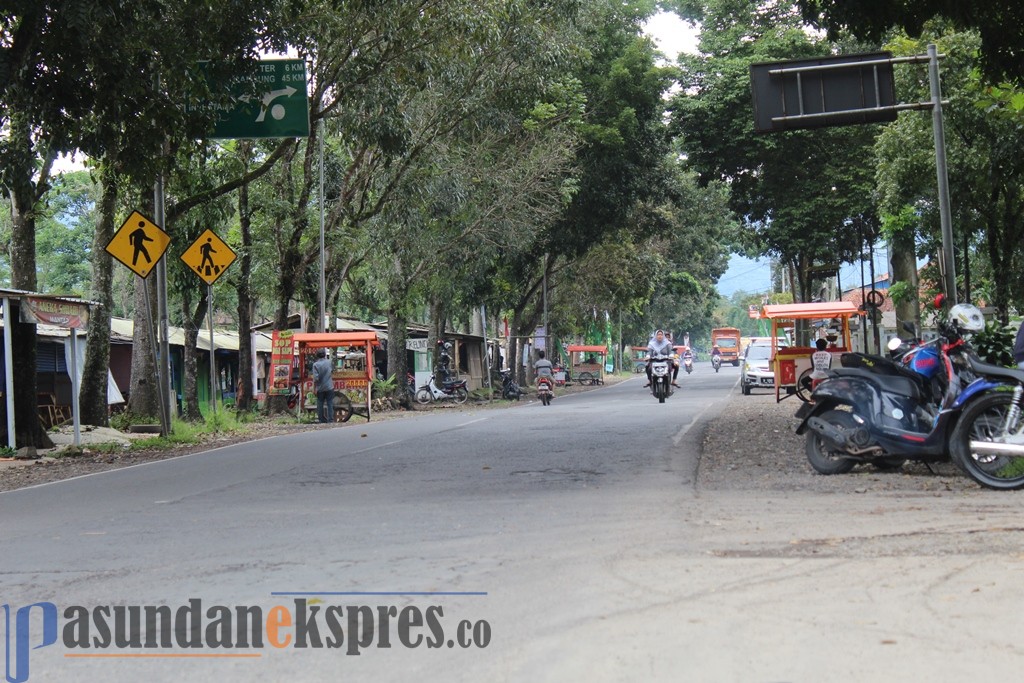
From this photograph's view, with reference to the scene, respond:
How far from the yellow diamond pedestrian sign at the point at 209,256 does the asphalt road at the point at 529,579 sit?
892cm

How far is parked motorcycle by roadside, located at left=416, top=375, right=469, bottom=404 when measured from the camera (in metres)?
40.3

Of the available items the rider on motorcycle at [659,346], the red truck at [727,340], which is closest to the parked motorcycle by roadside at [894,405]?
the rider on motorcycle at [659,346]

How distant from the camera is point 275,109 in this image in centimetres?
1828

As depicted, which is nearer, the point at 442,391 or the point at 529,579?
the point at 529,579

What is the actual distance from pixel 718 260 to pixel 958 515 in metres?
61.4

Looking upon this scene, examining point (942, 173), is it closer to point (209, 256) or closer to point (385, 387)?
point (209, 256)

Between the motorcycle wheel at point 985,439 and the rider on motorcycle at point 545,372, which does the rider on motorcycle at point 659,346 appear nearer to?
the rider on motorcycle at point 545,372

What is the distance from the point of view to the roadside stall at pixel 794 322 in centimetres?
2383

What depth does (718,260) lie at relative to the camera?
2692 inches

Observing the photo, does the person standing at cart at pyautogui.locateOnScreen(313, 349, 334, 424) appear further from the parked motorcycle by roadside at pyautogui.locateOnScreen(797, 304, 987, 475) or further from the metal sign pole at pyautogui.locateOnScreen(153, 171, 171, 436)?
the parked motorcycle by roadside at pyautogui.locateOnScreen(797, 304, 987, 475)

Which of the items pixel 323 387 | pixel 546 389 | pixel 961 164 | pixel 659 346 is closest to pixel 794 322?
pixel 659 346

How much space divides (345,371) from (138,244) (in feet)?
35.0

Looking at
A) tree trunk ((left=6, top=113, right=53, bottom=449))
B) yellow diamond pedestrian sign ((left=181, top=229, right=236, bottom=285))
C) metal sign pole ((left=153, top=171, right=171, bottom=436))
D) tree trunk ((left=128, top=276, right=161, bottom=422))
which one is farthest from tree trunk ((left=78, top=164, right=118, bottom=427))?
yellow diamond pedestrian sign ((left=181, top=229, right=236, bottom=285))

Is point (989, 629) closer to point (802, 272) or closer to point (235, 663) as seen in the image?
point (235, 663)
